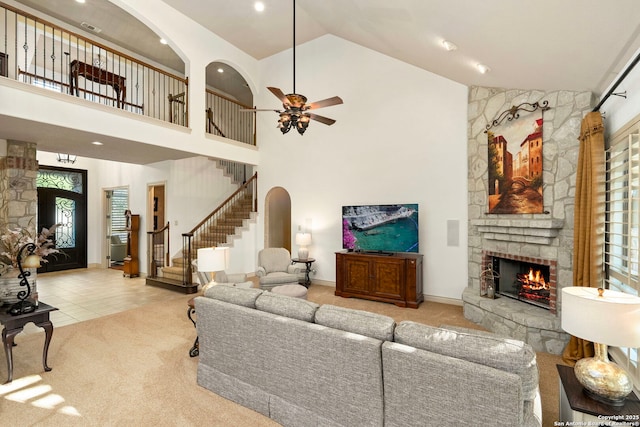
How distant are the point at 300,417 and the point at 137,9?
660 cm

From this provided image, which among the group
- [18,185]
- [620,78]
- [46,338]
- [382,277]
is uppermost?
[620,78]

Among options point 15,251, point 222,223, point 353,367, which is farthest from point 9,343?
point 222,223

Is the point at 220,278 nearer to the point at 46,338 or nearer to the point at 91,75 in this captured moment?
the point at 46,338

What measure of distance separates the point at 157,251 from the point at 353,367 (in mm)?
6958

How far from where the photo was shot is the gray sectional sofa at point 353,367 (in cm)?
161

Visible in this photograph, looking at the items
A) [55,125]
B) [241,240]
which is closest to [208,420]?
[55,125]

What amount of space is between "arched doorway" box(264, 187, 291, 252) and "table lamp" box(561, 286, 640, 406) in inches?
262

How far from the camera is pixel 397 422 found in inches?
73.8

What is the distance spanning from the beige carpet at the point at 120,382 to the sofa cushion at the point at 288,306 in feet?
2.78

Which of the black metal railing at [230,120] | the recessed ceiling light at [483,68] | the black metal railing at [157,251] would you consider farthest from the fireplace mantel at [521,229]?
the black metal railing at [230,120]

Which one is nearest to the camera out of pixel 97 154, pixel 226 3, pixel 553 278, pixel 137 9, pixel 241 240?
pixel 553 278

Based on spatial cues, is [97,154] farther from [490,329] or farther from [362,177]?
[490,329]

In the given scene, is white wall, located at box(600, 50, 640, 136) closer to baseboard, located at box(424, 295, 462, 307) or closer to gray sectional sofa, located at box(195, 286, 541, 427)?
gray sectional sofa, located at box(195, 286, 541, 427)

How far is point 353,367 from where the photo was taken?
1986 millimetres
